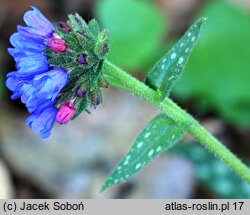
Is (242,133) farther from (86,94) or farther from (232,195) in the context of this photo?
(86,94)

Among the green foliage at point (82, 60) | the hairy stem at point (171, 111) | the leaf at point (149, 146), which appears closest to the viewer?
the green foliage at point (82, 60)

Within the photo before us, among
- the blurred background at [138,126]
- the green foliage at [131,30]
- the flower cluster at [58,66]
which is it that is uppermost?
the green foliage at [131,30]

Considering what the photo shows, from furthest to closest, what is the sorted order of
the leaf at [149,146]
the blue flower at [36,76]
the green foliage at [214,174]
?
1. the green foliage at [214,174]
2. the leaf at [149,146]
3. the blue flower at [36,76]

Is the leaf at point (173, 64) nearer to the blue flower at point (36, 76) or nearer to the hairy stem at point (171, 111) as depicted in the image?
the hairy stem at point (171, 111)

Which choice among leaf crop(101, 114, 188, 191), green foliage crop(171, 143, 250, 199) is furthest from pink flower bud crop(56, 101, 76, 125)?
green foliage crop(171, 143, 250, 199)

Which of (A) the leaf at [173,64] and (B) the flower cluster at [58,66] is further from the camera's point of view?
(A) the leaf at [173,64]

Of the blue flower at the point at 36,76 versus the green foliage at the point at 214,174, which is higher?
the green foliage at the point at 214,174

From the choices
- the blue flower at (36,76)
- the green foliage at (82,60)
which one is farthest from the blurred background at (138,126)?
the blue flower at (36,76)

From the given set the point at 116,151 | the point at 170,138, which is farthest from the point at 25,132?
the point at 170,138
